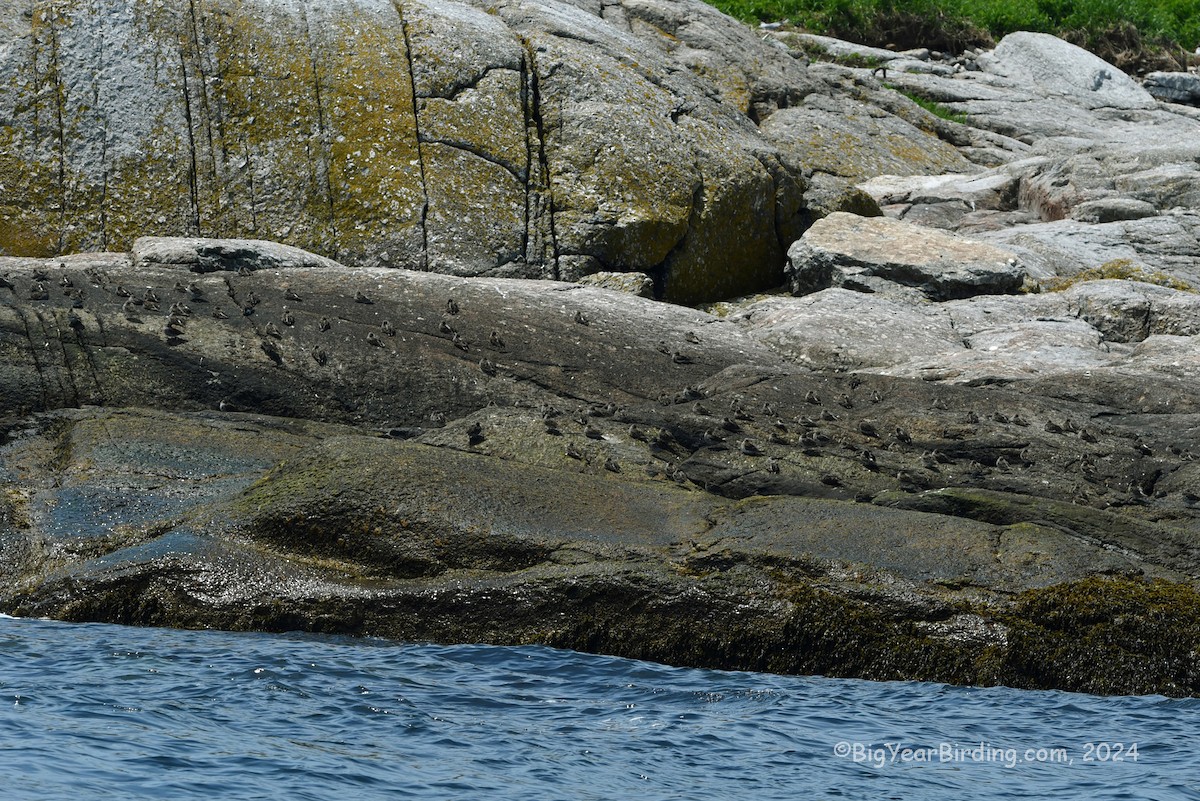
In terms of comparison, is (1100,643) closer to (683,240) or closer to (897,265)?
(897,265)

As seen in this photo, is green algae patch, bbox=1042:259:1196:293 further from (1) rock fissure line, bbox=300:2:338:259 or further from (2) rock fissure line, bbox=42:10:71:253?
(2) rock fissure line, bbox=42:10:71:253

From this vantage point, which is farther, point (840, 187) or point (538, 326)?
point (840, 187)

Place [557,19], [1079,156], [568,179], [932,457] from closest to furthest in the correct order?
[932,457], [568,179], [557,19], [1079,156]

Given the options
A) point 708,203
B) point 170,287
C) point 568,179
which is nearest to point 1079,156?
point 708,203

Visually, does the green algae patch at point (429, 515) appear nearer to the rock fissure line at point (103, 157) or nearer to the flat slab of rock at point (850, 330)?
the flat slab of rock at point (850, 330)

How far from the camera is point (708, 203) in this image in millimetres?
21359

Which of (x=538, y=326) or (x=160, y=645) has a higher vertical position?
(x=538, y=326)

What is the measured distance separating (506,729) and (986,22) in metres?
36.4

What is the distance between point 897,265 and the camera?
20562mm

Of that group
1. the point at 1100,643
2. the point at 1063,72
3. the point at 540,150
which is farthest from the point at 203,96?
the point at 1063,72

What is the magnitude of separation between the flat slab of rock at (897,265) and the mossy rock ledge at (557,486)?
11.2 ft

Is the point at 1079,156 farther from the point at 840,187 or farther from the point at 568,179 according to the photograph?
the point at 568,179

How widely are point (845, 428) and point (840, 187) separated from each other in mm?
9044

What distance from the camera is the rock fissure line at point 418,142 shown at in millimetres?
19906
